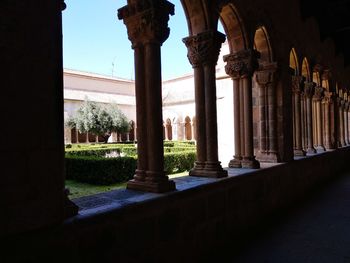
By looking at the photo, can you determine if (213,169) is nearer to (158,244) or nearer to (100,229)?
(158,244)

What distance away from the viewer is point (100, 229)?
6.01 feet

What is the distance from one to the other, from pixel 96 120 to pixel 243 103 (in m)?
18.3

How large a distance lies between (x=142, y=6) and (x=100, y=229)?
182 centimetres

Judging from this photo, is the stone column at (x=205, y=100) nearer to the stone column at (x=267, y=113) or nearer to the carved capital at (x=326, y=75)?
the stone column at (x=267, y=113)

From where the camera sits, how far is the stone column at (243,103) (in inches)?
160

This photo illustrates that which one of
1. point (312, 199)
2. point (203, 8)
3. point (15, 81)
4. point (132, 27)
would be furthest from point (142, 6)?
point (312, 199)

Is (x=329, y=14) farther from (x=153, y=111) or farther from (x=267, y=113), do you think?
(x=153, y=111)

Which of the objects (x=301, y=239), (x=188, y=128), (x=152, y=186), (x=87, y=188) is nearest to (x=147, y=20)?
(x=152, y=186)

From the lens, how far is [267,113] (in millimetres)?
4871

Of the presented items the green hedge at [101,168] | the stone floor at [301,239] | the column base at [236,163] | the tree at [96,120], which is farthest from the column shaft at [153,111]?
the tree at [96,120]

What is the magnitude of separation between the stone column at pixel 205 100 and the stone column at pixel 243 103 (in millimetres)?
874

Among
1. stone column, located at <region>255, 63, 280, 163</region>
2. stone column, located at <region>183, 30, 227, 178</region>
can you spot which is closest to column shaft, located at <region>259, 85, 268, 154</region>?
stone column, located at <region>255, 63, 280, 163</region>

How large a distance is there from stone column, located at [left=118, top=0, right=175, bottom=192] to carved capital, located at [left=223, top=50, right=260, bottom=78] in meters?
1.73

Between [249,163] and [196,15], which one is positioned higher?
[196,15]
